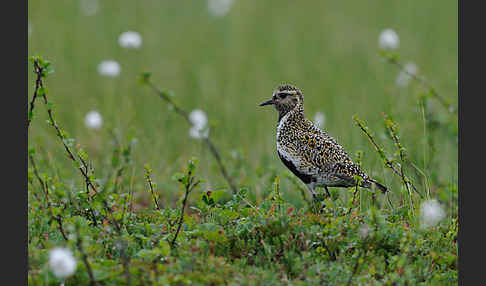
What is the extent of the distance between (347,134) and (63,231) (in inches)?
188

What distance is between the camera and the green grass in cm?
454

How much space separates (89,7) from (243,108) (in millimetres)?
4928

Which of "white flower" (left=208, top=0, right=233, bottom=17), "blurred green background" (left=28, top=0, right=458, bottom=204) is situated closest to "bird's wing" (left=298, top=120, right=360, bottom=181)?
"blurred green background" (left=28, top=0, right=458, bottom=204)

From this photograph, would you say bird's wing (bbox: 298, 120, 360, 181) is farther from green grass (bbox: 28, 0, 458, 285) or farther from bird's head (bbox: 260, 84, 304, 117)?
bird's head (bbox: 260, 84, 304, 117)

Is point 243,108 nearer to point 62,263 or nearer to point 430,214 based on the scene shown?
point 430,214

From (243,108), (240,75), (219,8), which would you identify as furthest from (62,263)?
(219,8)

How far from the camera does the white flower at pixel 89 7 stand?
43.3 feet

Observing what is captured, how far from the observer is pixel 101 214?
4.73 metres

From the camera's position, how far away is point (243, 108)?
32.8ft

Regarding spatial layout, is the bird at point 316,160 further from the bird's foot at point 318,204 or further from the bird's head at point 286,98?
the bird's head at point 286,98

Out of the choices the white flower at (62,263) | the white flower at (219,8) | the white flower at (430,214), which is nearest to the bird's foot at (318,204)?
the white flower at (430,214)

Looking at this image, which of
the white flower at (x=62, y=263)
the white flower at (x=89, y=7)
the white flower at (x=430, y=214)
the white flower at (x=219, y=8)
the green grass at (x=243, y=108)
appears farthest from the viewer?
the white flower at (x=219, y=8)

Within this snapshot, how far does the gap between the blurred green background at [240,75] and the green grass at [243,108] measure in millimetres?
31

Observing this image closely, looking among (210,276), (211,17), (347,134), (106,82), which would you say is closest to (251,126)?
(347,134)
